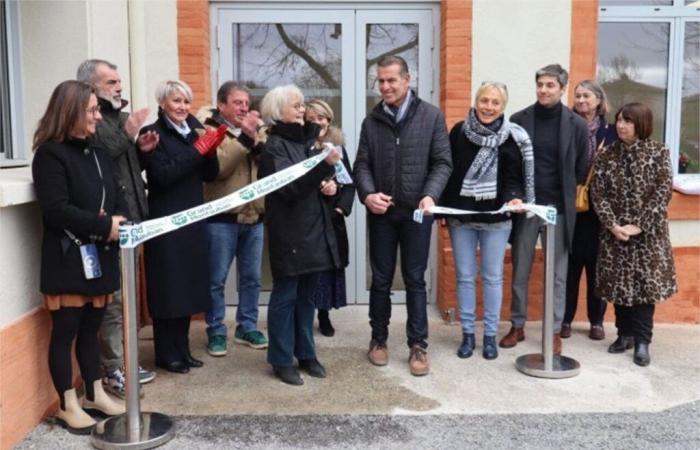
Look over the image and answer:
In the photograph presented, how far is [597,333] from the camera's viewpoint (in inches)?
214

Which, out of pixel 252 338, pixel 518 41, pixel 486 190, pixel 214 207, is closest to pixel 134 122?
pixel 214 207

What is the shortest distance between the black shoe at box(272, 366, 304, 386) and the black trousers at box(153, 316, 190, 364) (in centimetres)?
70

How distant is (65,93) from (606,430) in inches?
131

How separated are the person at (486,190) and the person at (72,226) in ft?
7.43

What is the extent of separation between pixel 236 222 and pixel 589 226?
2581mm

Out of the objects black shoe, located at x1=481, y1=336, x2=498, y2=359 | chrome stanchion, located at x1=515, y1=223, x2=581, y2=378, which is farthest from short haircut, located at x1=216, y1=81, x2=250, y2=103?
black shoe, located at x1=481, y1=336, x2=498, y2=359

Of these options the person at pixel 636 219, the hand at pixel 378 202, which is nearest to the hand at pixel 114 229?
the hand at pixel 378 202

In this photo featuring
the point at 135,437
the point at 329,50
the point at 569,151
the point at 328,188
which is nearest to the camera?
the point at 135,437

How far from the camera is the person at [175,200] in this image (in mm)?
4336

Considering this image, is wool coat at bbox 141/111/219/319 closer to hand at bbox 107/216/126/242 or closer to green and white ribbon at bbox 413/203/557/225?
hand at bbox 107/216/126/242

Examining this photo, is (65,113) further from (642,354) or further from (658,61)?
(658,61)

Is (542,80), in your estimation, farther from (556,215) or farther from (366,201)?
(366,201)

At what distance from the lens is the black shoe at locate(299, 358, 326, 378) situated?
181 inches

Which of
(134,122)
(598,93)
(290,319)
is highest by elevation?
(598,93)
